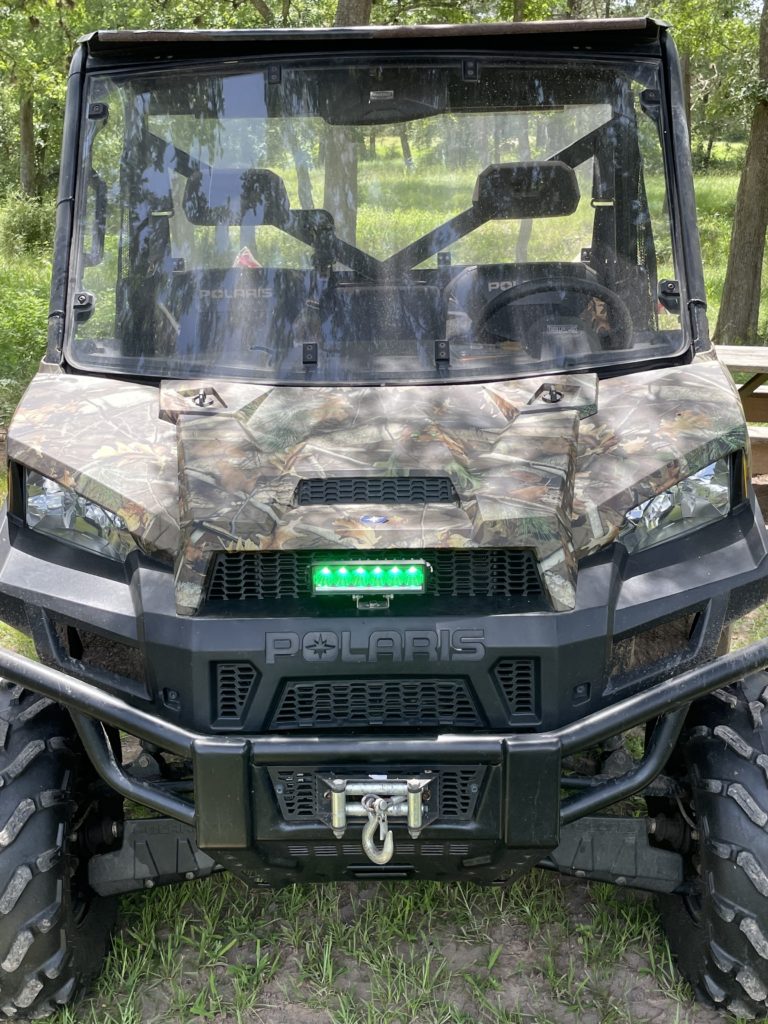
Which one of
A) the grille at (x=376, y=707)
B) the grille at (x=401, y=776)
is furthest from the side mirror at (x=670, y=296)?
the grille at (x=401, y=776)

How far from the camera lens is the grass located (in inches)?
110

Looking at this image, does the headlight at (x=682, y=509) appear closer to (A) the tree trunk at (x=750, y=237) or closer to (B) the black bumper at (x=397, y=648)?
(B) the black bumper at (x=397, y=648)

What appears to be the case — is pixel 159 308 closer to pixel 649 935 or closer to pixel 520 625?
pixel 520 625

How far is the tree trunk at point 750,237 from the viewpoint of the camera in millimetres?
11016

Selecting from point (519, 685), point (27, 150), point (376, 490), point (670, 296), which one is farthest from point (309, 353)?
point (27, 150)

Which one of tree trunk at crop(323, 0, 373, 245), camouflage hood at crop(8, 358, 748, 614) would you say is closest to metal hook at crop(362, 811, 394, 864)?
camouflage hood at crop(8, 358, 748, 614)

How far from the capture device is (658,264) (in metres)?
3.26

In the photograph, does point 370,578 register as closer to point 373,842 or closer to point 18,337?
point 373,842

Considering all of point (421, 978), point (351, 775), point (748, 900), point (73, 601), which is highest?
point (73, 601)

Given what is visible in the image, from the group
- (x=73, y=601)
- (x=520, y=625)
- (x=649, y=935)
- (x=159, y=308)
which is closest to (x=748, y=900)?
(x=649, y=935)

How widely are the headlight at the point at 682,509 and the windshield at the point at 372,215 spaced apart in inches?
22.2

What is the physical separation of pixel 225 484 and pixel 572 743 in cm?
89

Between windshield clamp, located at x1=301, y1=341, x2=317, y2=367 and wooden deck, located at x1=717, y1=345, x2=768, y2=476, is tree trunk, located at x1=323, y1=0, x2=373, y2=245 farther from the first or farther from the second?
wooden deck, located at x1=717, y1=345, x2=768, y2=476

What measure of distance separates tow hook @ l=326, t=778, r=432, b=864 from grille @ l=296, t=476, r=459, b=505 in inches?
22.5
